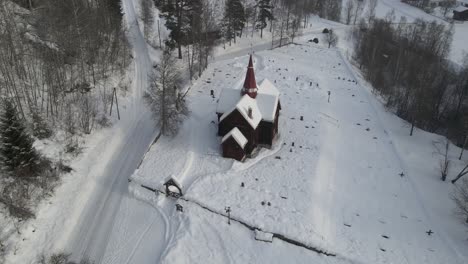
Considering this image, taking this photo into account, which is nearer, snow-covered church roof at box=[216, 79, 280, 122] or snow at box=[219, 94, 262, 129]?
snow at box=[219, 94, 262, 129]

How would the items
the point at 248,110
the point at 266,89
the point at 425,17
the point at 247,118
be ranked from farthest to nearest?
the point at 425,17 < the point at 266,89 < the point at 248,110 < the point at 247,118

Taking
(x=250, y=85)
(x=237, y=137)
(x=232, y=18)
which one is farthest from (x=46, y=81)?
(x=232, y=18)

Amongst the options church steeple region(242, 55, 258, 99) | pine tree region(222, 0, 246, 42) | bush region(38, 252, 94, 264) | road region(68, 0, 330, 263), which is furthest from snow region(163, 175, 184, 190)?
pine tree region(222, 0, 246, 42)

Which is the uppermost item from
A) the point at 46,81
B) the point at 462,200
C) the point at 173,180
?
the point at 46,81

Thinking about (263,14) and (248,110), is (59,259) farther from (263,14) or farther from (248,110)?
(263,14)

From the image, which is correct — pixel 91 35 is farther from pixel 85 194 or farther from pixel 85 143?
pixel 85 194

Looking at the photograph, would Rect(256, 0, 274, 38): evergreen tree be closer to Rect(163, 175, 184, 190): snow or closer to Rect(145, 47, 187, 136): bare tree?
Rect(145, 47, 187, 136): bare tree
